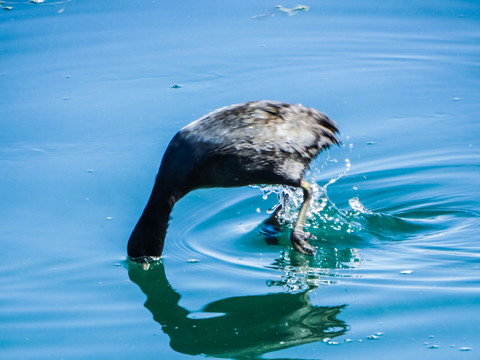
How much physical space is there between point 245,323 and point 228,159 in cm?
146

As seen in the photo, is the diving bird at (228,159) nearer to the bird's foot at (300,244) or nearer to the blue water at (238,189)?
the bird's foot at (300,244)

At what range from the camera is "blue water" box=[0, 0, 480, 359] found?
16.1ft

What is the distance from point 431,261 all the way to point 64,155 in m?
3.71

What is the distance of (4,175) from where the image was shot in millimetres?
7273

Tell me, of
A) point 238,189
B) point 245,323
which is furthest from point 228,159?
point 245,323

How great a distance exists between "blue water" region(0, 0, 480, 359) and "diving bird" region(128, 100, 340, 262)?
234 millimetres

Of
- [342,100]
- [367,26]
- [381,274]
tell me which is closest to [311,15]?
[367,26]

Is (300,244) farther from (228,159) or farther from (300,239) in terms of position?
(228,159)

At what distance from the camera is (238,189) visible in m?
7.08

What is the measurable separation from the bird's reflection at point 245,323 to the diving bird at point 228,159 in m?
0.64

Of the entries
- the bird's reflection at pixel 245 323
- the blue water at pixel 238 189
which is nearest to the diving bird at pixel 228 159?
the blue water at pixel 238 189

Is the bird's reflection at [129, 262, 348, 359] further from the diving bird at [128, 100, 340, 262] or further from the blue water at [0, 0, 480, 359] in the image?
the diving bird at [128, 100, 340, 262]

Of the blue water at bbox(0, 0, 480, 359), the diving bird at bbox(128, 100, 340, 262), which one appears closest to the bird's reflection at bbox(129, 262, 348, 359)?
the blue water at bbox(0, 0, 480, 359)

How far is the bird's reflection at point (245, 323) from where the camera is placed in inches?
184
